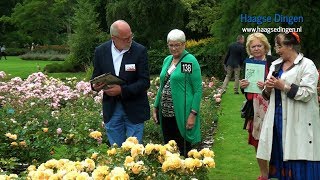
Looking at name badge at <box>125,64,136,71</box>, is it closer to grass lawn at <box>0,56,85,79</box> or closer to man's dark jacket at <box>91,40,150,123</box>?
man's dark jacket at <box>91,40,150,123</box>

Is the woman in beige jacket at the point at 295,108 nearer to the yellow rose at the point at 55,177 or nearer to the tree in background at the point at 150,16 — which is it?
the yellow rose at the point at 55,177

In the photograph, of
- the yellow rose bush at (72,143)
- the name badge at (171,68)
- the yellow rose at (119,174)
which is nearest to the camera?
the yellow rose at (119,174)

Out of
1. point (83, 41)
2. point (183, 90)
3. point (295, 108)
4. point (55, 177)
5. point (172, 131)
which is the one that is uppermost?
point (83, 41)

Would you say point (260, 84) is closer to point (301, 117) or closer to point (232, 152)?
point (301, 117)

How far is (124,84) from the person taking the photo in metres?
5.32

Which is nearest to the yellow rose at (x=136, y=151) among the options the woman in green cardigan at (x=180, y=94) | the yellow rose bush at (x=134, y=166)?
the yellow rose bush at (x=134, y=166)

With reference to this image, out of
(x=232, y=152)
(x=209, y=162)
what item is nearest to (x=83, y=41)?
(x=232, y=152)

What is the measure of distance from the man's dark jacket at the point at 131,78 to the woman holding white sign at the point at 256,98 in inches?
37.0

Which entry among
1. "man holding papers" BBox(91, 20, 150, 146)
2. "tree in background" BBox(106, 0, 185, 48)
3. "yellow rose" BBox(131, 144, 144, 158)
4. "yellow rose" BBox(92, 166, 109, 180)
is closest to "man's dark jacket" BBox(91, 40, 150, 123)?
"man holding papers" BBox(91, 20, 150, 146)

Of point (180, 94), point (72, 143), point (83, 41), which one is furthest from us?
point (83, 41)

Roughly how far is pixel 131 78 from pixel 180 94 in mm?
519

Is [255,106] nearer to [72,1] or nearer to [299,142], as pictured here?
[299,142]

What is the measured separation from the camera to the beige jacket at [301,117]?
4828 mm

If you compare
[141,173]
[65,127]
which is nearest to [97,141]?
[65,127]
